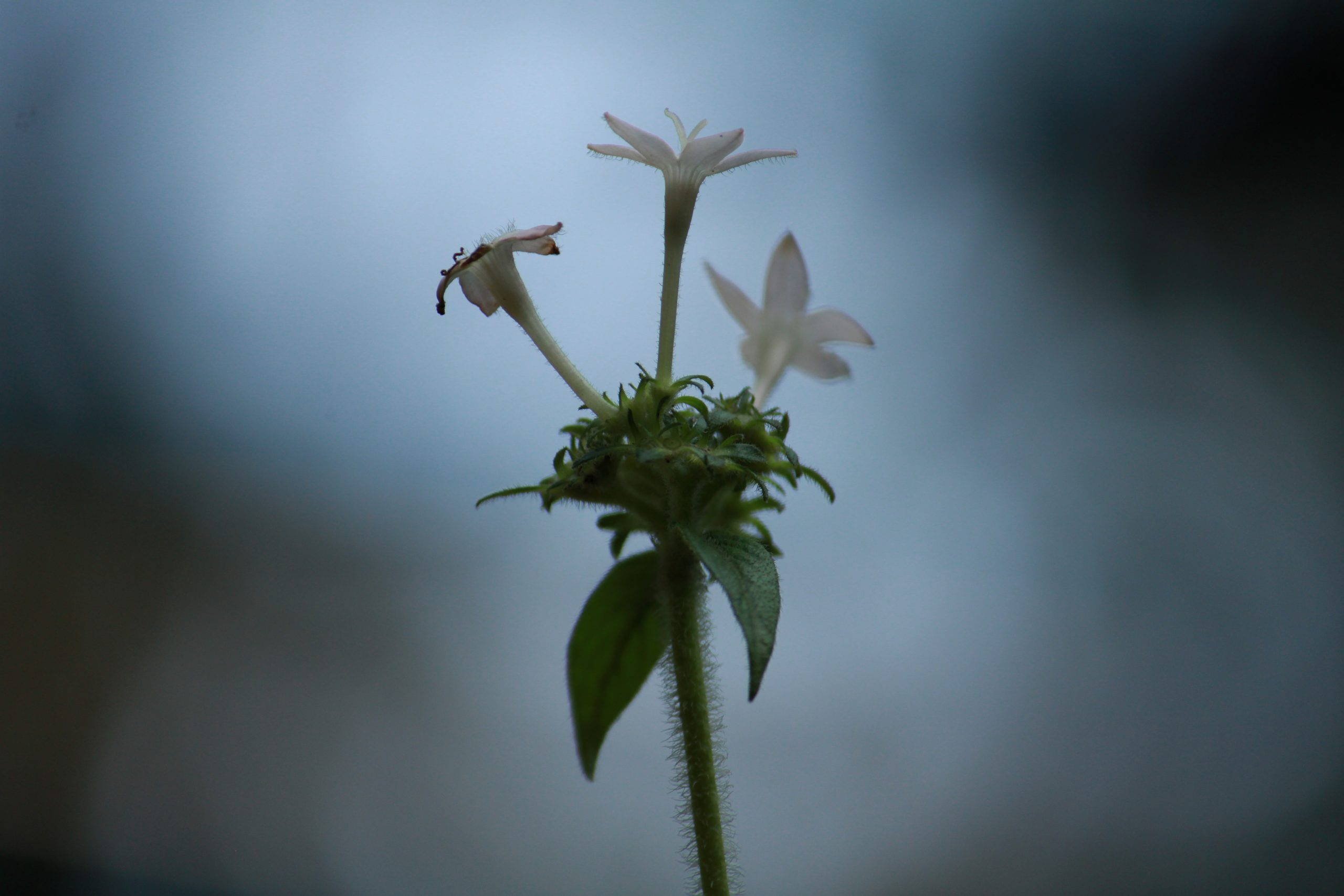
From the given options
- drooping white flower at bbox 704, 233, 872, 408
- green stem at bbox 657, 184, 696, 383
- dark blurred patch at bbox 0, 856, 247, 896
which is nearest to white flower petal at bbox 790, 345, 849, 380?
drooping white flower at bbox 704, 233, 872, 408

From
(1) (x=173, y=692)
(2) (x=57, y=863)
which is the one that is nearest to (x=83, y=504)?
(1) (x=173, y=692)

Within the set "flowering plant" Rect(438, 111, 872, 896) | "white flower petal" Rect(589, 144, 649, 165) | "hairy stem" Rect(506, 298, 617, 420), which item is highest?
"white flower petal" Rect(589, 144, 649, 165)

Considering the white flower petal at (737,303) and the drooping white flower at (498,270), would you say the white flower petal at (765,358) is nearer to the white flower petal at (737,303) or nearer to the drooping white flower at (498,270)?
the white flower petal at (737,303)

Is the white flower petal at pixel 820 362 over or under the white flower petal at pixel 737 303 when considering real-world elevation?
under

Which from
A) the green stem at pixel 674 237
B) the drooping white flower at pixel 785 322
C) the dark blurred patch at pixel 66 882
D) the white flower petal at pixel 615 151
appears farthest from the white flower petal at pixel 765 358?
the dark blurred patch at pixel 66 882

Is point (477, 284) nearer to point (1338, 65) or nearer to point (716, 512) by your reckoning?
point (716, 512)

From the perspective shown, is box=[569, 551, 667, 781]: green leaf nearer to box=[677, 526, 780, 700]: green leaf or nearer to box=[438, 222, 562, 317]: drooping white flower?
box=[677, 526, 780, 700]: green leaf
